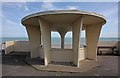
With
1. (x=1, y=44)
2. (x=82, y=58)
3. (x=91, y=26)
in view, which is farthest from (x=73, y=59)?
(x=1, y=44)

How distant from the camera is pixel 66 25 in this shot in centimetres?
1091

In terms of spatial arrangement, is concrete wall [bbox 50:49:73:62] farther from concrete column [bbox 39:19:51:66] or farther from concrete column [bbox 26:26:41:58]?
concrete column [bbox 26:26:41:58]

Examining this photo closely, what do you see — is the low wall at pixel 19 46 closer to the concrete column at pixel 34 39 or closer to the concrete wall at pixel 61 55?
the concrete column at pixel 34 39

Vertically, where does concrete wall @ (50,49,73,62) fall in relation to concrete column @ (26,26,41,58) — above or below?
below

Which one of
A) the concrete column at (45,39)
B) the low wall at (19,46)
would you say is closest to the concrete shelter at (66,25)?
the concrete column at (45,39)

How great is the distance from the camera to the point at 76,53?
885 centimetres

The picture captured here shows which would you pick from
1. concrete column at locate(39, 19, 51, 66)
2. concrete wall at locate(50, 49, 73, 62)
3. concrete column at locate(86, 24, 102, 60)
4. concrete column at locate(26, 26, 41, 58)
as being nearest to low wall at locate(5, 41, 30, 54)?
concrete column at locate(26, 26, 41, 58)

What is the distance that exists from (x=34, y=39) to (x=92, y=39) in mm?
5156

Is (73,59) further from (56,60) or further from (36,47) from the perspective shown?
(36,47)

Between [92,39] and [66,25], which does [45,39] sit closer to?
[66,25]

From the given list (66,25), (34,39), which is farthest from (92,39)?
(34,39)

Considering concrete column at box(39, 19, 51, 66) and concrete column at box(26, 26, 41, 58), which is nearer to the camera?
concrete column at box(39, 19, 51, 66)

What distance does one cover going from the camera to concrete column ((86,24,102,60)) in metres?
10.9

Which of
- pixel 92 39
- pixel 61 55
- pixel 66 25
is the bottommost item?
pixel 61 55
